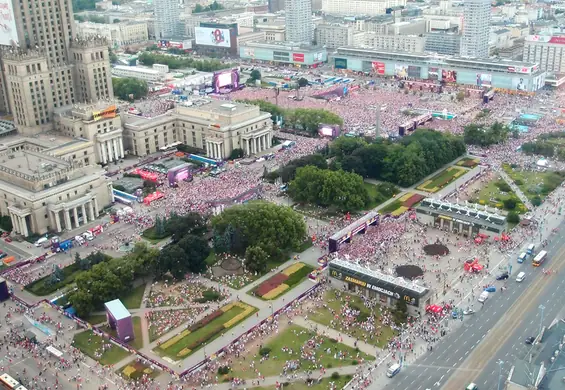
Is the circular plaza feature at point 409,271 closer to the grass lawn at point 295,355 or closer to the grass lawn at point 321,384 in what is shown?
the grass lawn at point 295,355

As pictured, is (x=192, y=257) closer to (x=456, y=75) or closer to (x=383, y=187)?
(x=383, y=187)

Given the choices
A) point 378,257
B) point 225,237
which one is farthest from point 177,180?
point 378,257

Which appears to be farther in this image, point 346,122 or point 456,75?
point 456,75

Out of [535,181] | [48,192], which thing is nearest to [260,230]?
[48,192]

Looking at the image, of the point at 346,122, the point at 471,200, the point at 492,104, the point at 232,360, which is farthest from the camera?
the point at 492,104

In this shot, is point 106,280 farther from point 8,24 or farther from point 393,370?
point 8,24

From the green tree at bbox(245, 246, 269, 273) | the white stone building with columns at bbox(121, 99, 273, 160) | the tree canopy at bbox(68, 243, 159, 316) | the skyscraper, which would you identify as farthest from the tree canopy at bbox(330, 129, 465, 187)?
the skyscraper
